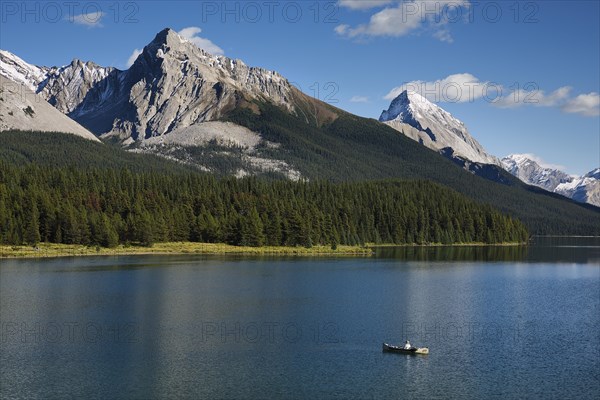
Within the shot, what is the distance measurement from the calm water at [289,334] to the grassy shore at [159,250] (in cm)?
3599

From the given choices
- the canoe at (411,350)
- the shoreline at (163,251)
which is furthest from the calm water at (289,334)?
the shoreline at (163,251)

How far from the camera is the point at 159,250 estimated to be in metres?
184

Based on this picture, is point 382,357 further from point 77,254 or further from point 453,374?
point 77,254

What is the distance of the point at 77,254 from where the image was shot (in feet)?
559

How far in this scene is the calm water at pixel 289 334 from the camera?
177 ft

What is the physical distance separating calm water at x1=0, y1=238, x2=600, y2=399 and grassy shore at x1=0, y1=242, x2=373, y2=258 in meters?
36.0

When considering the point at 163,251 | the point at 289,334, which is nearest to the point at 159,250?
the point at 163,251

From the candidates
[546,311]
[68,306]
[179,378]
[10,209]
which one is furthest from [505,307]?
[10,209]

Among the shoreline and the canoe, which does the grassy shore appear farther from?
the canoe

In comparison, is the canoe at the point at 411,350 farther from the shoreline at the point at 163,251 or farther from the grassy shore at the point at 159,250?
the grassy shore at the point at 159,250

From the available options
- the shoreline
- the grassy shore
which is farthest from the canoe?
the grassy shore

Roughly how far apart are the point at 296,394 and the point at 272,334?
2142 cm

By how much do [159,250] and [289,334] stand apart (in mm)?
117874

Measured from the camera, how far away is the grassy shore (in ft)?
539
